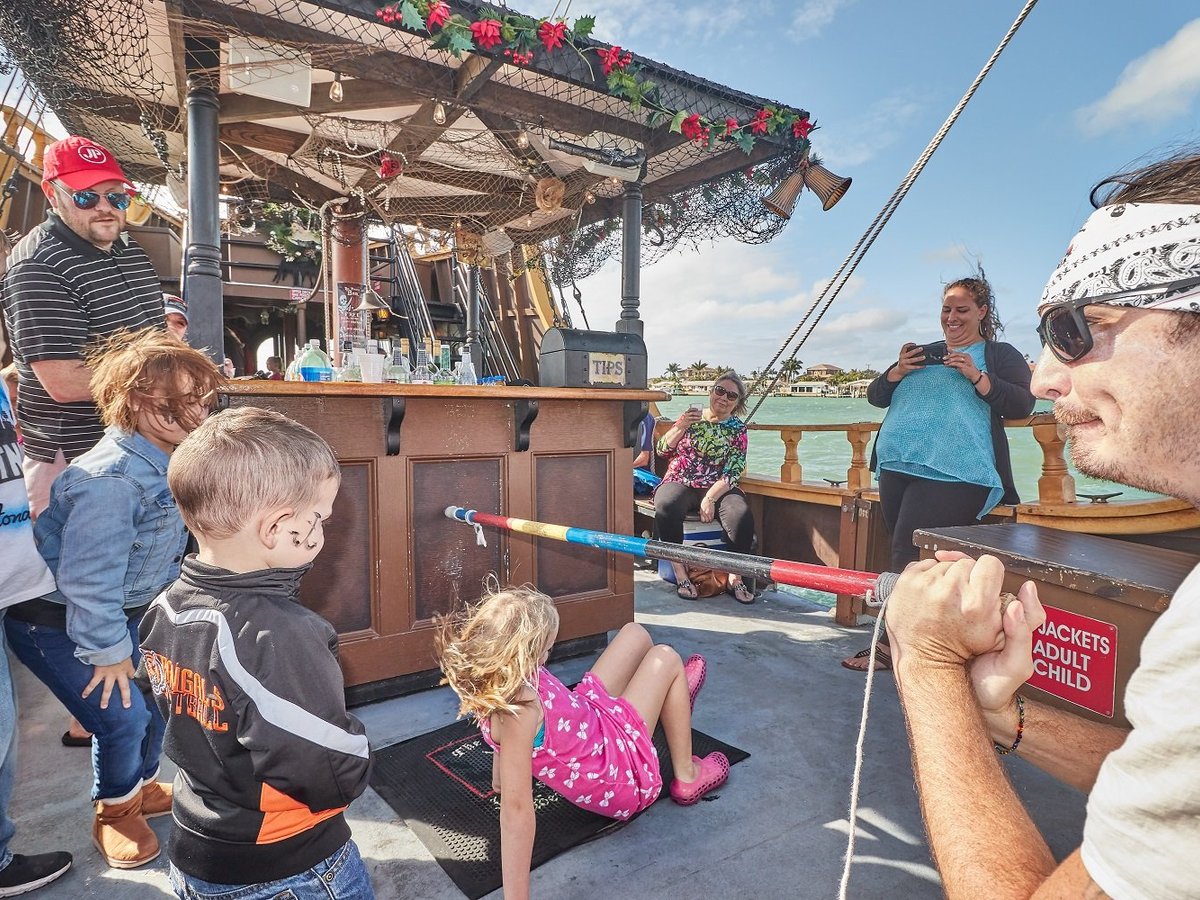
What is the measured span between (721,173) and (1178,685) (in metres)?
4.35

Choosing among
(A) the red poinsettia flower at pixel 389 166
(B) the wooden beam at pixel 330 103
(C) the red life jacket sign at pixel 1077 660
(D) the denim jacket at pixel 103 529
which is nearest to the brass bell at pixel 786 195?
(B) the wooden beam at pixel 330 103

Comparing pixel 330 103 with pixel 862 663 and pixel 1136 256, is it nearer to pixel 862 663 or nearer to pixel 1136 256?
pixel 1136 256

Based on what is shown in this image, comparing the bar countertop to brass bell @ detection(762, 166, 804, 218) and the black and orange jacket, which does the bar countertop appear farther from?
brass bell @ detection(762, 166, 804, 218)

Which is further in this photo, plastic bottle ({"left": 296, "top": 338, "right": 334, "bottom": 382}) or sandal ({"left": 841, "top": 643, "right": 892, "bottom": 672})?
sandal ({"left": 841, "top": 643, "right": 892, "bottom": 672})

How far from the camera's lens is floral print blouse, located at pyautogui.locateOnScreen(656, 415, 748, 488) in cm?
467

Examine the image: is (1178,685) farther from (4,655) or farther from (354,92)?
(354,92)

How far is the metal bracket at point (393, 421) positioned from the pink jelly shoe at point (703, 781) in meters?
1.72

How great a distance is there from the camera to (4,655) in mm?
1575

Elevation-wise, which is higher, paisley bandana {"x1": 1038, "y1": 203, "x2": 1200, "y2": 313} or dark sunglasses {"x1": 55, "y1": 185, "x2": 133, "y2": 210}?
dark sunglasses {"x1": 55, "y1": 185, "x2": 133, "y2": 210}

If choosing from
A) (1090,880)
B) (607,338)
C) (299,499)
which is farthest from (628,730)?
(607,338)

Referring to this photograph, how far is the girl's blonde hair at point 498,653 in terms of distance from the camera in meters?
1.58

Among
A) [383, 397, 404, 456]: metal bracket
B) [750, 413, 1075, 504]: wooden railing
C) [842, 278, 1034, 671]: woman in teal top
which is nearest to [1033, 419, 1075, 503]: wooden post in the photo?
[750, 413, 1075, 504]: wooden railing

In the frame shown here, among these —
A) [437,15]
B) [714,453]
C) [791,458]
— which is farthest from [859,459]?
[437,15]

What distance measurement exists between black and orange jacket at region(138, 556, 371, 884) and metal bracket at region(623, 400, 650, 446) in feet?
8.00
